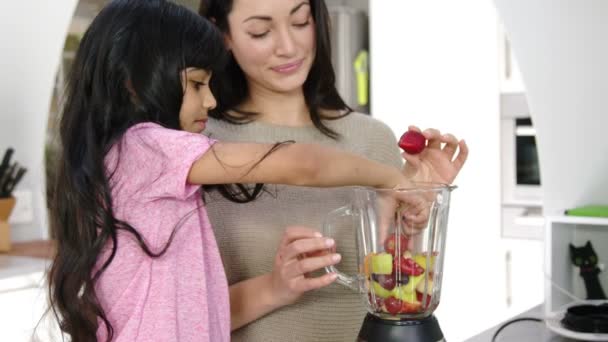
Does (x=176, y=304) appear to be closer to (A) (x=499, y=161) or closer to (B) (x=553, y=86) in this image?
(B) (x=553, y=86)

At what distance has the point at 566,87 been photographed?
171cm

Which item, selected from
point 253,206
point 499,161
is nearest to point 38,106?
point 253,206

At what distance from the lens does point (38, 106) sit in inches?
82.9

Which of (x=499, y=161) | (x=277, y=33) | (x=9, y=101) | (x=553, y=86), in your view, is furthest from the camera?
(x=499, y=161)

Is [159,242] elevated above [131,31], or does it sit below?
below

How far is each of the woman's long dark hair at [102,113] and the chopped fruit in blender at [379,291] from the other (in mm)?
246

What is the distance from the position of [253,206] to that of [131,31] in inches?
15.6

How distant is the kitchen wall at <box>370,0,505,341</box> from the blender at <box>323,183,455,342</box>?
88.6 inches

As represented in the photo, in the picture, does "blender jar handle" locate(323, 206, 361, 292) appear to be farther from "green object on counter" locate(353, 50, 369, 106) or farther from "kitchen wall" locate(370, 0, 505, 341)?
"green object on counter" locate(353, 50, 369, 106)

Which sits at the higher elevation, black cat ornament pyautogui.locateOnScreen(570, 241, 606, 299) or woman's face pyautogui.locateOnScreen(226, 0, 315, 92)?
woman's face pyautogui.locateOnScreen(226, 0, 315, 92)

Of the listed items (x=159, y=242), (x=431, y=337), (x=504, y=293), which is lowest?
(x=504, y=293)

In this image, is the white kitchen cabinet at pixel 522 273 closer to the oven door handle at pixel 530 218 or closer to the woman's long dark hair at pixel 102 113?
the oven door handle at pixel 530 218

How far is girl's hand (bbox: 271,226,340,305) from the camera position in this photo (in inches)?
35.8

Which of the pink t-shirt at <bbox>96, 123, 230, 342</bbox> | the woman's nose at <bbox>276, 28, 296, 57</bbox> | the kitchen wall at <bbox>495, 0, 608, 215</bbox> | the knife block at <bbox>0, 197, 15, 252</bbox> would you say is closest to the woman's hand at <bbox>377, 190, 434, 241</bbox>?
the pink t-shirt at <bbox>96, 123, 230, 342</bbox>
